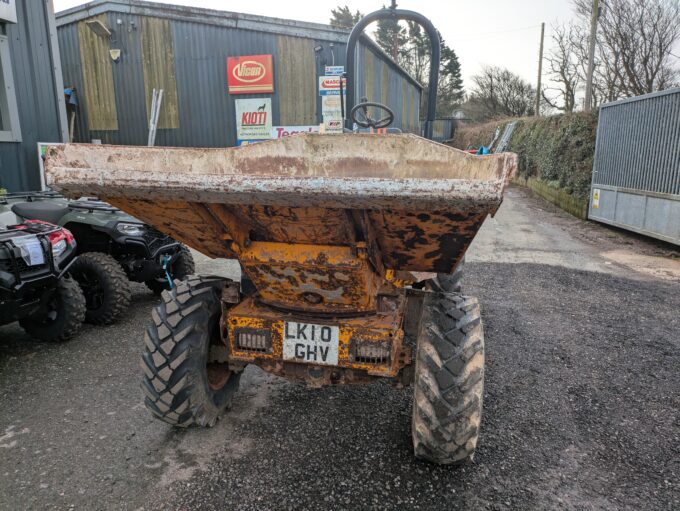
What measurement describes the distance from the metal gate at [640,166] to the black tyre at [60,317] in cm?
878

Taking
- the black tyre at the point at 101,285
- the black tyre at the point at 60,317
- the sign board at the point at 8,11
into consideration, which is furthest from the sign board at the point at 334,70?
the black tyre at the point at 60,317

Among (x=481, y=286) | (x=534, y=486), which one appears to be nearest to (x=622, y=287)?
(x=481, y=286)

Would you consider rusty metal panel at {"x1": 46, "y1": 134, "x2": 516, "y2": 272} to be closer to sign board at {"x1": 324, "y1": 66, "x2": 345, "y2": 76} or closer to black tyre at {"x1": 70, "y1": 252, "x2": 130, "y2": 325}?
black tyre at {"x1": 70, "y1": 252, "x2": 130, "y2": 325}

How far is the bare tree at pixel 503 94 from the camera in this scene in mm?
34438

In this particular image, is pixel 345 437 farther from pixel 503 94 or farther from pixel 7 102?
pixel 503 94

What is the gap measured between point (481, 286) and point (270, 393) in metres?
3.64

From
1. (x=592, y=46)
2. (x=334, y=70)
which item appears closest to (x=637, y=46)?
(x=592, y=46)

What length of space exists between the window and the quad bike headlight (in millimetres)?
4781

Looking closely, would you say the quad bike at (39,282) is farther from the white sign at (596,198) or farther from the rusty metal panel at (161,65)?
the white sign at (596,198)

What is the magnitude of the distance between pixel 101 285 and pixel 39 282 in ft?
2.91

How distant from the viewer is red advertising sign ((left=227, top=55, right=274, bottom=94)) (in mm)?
11648

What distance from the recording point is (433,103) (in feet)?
12.2

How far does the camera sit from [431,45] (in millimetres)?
3600

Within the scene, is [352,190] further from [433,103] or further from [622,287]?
[622,287]
